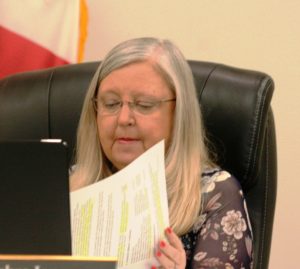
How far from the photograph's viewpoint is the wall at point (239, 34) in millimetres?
1833

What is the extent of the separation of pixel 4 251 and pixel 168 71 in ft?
2.17

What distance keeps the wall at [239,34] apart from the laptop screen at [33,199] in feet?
4.27

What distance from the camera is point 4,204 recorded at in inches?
25.3

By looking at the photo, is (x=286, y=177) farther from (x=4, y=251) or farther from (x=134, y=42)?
(x=4, y=251)

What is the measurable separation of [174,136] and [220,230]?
22cm

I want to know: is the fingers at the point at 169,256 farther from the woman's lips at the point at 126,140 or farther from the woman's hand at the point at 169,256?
the woman's lips at the point at 126,140

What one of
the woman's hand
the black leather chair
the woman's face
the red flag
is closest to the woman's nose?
the woman's face

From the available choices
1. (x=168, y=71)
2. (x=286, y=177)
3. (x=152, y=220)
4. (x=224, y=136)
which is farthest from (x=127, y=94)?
(x=286, y=177)

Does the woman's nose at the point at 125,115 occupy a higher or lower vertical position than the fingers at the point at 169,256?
higher

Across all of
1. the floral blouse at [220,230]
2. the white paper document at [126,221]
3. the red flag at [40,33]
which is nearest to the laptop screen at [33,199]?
the white paper document at [126,221]

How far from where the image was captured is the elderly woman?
1134mm

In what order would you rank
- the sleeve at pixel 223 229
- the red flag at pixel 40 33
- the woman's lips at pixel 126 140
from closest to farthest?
the sleeve at pixel 223 229 → the woman's lips at pixel 126 140 → the red flag at pixel 40 33

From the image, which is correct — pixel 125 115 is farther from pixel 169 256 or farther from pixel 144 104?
pixel 169 256

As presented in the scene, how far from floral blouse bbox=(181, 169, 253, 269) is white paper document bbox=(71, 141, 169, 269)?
0.20m
